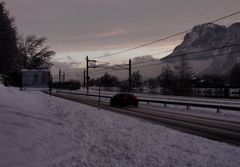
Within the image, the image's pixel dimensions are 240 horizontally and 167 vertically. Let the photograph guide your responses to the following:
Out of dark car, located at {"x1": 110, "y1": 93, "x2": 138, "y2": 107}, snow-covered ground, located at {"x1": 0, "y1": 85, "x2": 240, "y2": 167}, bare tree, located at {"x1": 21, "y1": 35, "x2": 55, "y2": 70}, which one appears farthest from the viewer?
bare tree, located at {"x1": 21, "y1": 35, "x2": 55, "y2": 70}

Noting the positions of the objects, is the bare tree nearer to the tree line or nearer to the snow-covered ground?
the tree line

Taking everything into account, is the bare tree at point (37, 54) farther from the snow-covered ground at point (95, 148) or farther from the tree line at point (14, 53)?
the snow-covered ground at point (95, 148)

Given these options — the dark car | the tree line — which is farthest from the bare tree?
the dark car

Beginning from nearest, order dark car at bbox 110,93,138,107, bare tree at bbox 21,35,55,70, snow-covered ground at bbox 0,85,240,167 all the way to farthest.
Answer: snow-covered ground at bbox 0,85,240,167 → dark car at bbox 110,93,138,107 → bare tree at bbox 21,35,55,70

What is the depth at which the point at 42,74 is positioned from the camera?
38.4 m

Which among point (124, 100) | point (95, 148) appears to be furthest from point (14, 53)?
point (95, 148)

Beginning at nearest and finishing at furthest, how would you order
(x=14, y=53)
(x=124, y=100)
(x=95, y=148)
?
1. (x=95, y=148)
2. (x=124, y=100)
3. (x=14, y=53)

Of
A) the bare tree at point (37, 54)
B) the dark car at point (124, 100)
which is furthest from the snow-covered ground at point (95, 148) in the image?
the bare tree at point (37, 54)

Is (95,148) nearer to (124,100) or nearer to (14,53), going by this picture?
(124,100)

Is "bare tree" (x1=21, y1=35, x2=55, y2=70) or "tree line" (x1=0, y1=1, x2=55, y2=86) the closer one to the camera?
"tree line" (x1=0, y1=1, x2=55, y2=86)

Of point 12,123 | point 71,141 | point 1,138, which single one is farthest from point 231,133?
point 1,138

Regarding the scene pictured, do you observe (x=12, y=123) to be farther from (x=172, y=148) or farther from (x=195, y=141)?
(x=195, y=141)

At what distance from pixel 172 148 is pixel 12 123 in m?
4.63

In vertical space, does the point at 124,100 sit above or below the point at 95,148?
above
